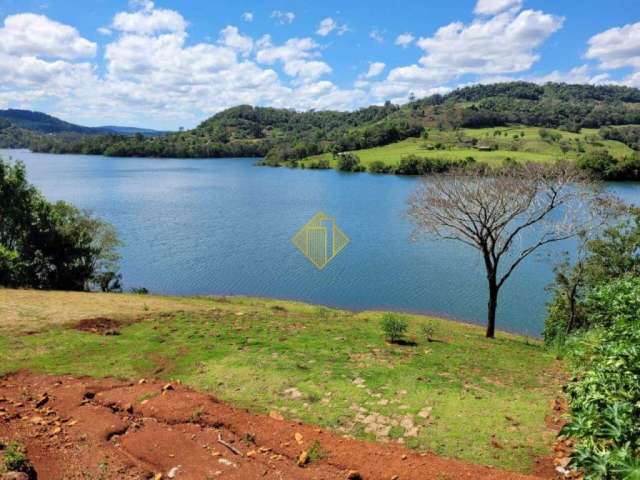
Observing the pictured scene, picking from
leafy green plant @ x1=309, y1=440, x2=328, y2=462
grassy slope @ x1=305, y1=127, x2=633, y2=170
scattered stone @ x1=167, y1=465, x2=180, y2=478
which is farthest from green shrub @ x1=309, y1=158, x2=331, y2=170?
scattered stone @ x1=167, y1=465, x2=180, y2=478

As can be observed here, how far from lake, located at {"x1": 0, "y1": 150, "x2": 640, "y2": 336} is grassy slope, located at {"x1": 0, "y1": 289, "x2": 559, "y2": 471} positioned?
9253 millimetres

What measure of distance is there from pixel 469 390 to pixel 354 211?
58.1 meters

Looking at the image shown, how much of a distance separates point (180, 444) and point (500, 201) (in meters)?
16.2

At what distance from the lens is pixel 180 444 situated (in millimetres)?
8109

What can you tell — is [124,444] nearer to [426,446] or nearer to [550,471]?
[426,446]

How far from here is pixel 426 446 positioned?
8.45 meters

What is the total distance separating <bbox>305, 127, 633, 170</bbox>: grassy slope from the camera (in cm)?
11206

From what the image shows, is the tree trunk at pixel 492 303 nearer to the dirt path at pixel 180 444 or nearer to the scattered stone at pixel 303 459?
the dirt path at pixel 180 444

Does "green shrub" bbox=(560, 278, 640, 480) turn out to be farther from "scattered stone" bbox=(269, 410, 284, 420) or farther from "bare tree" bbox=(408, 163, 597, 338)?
"bare tree" bbox=(408, 163, 597, 338)

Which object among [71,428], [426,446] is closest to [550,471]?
[426,446]

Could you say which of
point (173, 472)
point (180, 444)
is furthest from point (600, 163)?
point (173, 472)

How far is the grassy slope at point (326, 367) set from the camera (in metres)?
9.24

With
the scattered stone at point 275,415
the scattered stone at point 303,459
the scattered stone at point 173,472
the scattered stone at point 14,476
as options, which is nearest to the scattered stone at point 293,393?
the scattered stone at point 275,415

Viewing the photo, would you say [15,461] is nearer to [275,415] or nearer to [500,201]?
[275,415]
